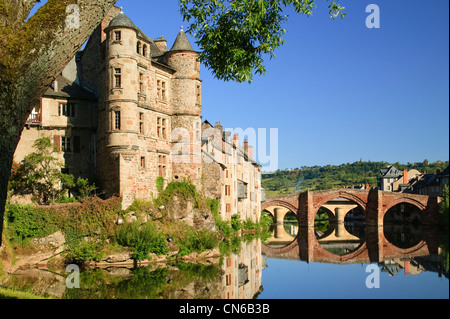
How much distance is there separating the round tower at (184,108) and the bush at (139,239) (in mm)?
6898

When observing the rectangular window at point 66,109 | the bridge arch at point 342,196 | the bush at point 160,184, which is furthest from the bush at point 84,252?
the bridge arch at point 342,196

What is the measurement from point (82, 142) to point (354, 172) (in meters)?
111

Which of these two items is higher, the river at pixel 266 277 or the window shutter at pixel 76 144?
the window shutter at pixel 76 144

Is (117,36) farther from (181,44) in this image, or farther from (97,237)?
(97,237)

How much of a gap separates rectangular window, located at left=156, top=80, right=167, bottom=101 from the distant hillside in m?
73.7

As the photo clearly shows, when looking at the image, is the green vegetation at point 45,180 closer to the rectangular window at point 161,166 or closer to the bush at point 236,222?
the rectangular window at point 161,166

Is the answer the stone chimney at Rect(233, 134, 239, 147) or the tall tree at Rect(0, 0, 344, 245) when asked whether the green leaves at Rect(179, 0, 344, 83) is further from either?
the stone chimney at Rect(233, 134, 239, 147)

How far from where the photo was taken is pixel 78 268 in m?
25.5

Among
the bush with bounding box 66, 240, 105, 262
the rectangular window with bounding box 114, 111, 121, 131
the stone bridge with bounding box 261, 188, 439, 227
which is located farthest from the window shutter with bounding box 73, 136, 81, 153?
the stone bridge with bounding box 261, 188, 439, 227

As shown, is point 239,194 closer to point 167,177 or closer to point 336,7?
point 167,177

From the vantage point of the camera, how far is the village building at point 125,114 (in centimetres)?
2923

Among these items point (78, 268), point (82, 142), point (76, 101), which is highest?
point (76, 101)

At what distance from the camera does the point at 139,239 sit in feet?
88.9
